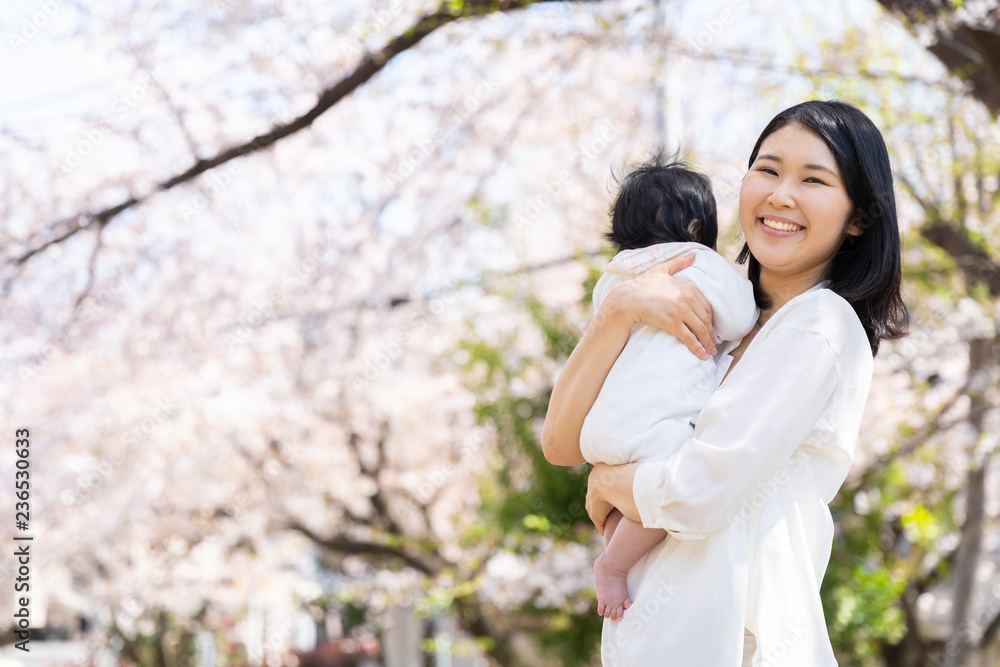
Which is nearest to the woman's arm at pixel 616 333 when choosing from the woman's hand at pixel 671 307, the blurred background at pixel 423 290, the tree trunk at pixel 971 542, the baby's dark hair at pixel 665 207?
the woman's hand at pixel 671 307

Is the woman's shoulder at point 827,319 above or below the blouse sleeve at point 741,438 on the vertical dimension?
above

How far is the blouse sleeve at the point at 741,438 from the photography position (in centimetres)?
132

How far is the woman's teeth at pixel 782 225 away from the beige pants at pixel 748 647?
2.11 ft

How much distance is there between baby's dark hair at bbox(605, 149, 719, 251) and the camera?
5.48 feet

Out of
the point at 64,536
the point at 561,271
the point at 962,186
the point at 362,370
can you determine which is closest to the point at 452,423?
the point at 362,370

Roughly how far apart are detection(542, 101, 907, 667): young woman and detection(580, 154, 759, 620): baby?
0.08 ft

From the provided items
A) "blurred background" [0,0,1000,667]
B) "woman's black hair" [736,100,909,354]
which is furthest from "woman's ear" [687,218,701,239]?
"blurred background" [0,0,1000,667]

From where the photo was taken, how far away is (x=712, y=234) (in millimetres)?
1732

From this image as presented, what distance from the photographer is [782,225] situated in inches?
59.4

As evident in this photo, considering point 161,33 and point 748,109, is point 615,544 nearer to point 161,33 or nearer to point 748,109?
point 748,109

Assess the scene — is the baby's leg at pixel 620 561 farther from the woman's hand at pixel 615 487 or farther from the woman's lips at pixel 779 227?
the woman's lips at pixel 779 227

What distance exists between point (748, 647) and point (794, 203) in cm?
70

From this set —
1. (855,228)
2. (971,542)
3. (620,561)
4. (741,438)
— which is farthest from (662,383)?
(971,542)

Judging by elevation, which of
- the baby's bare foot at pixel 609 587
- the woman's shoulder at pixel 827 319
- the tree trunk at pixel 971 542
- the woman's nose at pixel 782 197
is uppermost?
the woman's nose at pixel 782 197
